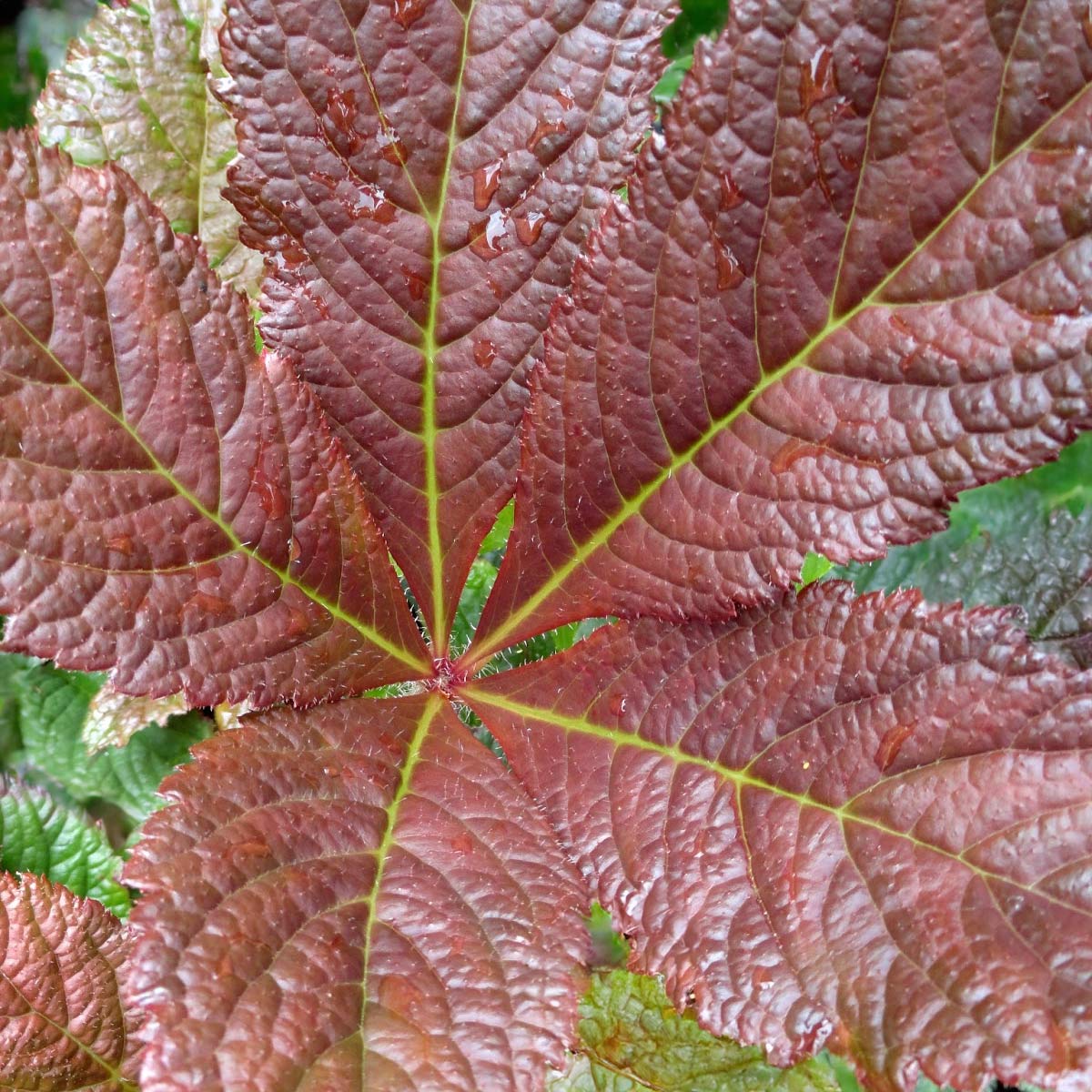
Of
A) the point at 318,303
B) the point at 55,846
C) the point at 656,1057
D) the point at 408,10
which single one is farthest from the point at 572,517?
the point at 55,846

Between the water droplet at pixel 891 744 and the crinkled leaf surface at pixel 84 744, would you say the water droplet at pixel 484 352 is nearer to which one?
the water droplet at pixel 891 744

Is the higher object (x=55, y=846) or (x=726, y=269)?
(x=726, y=269)

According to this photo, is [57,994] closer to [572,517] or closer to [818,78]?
[572,517]

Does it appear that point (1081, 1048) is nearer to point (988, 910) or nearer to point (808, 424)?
point (988, 910)

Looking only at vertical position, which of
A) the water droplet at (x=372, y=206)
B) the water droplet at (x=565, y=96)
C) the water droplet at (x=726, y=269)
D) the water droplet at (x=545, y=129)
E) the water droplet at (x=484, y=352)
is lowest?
the water droplet at (x=726, y=269)

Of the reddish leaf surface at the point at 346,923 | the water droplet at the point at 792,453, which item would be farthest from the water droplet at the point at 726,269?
the reddish leaf surface at the point at 346,923
